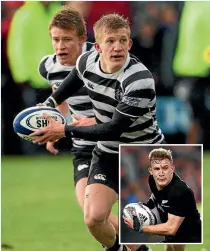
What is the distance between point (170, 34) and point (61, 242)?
9.53ft

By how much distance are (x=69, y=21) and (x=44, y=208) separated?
276 cm

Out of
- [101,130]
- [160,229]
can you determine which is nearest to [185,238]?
[160,229]

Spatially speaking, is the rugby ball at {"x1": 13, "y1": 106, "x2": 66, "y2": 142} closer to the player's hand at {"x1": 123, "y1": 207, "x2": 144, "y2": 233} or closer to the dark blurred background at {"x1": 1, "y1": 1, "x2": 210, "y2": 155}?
the player's hand at {"x1": 123, "y1": 207, "x2": 144, "y2": 233}

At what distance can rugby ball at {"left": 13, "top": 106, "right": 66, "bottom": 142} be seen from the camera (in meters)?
5.93

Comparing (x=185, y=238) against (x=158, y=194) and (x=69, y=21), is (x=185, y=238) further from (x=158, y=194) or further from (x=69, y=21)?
(x=69, y=21)

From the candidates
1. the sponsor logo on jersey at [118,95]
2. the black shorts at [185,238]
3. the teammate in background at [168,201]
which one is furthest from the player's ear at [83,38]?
the black shorts at [185,238]

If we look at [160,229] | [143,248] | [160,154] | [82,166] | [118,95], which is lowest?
[143,248]

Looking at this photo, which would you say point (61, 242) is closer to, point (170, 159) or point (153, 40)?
point (170, 159)

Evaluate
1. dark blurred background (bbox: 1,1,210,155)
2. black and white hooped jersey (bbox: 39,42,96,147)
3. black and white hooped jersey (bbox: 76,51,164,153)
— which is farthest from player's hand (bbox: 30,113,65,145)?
dark blurred background (bbox: 1,1,210,155)

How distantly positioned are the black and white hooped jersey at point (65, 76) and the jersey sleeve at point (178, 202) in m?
0.69

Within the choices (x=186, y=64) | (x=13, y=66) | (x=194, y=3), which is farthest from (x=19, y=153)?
(x=194, y=3)

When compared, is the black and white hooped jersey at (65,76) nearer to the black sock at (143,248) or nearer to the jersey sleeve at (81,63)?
the jersey sleeve at (81,63)

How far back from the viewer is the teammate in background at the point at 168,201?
596cm

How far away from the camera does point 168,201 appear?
19.5ft
